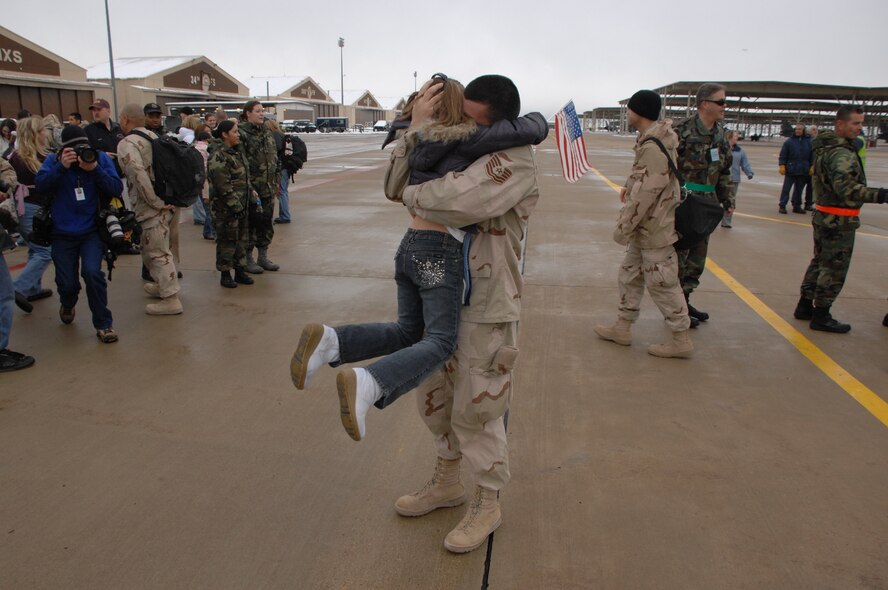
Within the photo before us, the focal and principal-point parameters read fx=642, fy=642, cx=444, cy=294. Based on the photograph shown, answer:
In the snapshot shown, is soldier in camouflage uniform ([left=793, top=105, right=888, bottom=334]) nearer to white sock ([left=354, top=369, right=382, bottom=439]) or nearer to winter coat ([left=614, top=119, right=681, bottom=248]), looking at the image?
winter coat ([left=614, top=119, right=681, bottom=248])

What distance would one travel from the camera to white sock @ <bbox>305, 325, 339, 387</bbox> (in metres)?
2.20

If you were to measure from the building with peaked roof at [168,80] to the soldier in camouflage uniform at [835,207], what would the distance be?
51.9 m

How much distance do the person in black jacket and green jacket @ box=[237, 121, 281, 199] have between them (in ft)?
31.2

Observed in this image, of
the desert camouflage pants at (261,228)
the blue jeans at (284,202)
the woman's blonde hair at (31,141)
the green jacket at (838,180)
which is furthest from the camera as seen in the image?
the blue jeans at (284,202)

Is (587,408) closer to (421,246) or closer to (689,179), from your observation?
(421,246)

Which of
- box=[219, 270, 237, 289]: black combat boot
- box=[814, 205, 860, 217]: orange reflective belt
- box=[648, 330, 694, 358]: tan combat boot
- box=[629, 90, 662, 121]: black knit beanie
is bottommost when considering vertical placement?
box=[648, 330, 694, 358]: tan combat boot

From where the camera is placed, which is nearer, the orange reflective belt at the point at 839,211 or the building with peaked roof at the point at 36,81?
the orange reflective belt at the point at 839,211

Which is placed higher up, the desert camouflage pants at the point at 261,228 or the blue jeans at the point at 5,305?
the desert camouflage pants at the point at 261,228

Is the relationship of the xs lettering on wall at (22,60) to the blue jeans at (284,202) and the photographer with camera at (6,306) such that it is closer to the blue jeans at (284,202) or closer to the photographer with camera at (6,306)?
the blue jeans at (284,202)

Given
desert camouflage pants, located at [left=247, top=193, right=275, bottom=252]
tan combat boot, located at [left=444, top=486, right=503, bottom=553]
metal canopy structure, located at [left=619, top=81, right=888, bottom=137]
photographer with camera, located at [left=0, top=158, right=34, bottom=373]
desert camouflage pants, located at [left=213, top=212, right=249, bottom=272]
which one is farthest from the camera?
metal canopy structure, located at [left=619, top=81, right=888, bottom=137]

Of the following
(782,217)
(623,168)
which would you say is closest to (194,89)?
(623,168)

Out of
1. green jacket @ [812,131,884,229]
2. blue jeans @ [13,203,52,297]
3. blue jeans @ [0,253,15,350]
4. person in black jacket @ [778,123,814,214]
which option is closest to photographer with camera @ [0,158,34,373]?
blue jeans @ [0,253,15,350]

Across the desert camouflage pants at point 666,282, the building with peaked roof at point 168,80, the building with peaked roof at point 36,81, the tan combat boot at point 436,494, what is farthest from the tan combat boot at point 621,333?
the building with peaked roof at point 168,80

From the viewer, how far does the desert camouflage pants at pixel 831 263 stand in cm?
516
